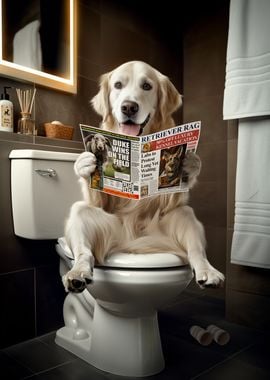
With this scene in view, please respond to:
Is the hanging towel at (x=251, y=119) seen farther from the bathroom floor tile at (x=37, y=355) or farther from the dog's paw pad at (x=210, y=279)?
the bathroom floor tile at (x=37, y=355)

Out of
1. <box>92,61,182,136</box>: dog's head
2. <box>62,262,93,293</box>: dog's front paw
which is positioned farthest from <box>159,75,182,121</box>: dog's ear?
<box>62,262,93,293</box>: dog's front paw

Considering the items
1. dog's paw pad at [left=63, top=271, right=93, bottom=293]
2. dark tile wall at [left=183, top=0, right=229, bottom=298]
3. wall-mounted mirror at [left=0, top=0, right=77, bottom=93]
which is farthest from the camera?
dark tile wall at [left=183, top=0, right=229, bottom=298]

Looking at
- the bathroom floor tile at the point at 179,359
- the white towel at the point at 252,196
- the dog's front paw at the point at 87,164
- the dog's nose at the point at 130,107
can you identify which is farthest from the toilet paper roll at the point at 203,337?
the dog's nose at the point at 130,107

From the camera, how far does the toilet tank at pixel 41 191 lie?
1.17m

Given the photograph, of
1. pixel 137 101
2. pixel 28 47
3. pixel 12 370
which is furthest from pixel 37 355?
pixel 28 47

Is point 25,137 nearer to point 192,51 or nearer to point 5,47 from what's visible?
point 5,47

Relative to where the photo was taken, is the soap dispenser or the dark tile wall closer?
the soap dispenser

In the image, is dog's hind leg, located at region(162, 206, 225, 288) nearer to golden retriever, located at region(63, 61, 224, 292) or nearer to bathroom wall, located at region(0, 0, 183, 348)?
golden retriever, located at region(63, 61, 224, 292)

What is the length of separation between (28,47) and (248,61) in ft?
2.76

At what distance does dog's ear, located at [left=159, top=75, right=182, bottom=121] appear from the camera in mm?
1189

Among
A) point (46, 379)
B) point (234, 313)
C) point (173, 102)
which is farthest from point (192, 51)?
point (46, 379)

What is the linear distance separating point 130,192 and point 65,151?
0.42 metres

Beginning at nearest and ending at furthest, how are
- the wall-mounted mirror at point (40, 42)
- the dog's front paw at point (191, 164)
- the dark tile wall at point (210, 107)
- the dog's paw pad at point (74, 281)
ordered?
the dog's paw pad at point (74, 281)
the dog's front paw at point (191, 164)
the wall-mounted mirror at point (40, 42)
the dark tile wall at point (210, 107)

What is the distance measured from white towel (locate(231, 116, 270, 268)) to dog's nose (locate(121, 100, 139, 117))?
501mm
